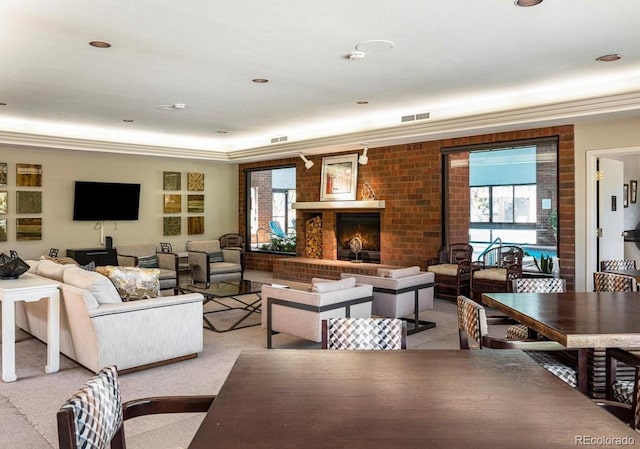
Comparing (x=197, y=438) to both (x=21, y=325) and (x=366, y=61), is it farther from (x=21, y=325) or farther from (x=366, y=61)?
(x=21, y=325)

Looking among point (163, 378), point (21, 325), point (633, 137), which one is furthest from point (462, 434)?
point (633, 137)

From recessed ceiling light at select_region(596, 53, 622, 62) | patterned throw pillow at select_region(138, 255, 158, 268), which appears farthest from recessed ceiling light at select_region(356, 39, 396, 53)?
patterned throw pillow at select_region(138, 255, 158, 268)

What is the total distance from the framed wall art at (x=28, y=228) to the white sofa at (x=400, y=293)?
610cm

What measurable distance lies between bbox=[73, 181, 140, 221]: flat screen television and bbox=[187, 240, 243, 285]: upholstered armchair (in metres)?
1.84

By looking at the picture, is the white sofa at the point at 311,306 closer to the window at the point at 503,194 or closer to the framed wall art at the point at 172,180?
the window at the point at 503,194

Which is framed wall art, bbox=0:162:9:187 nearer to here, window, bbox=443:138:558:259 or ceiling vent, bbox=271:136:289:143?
ceiling vent, bbox=271:136:289:143

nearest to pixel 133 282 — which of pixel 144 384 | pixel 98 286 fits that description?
pixel 98 286

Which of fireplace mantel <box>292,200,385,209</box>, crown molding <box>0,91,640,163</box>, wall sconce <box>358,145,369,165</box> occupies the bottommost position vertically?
fireplace mantel <box>292,200,385,209</box>

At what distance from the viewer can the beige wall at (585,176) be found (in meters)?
6.15

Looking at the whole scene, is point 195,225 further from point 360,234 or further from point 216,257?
point 360,234

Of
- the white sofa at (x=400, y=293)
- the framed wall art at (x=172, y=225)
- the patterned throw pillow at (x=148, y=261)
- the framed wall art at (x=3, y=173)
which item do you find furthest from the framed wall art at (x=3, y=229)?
the white sofa at (x=400, y=293)

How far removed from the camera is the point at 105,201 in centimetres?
952

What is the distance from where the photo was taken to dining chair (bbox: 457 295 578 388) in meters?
2.60

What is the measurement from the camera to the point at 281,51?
454 cm
